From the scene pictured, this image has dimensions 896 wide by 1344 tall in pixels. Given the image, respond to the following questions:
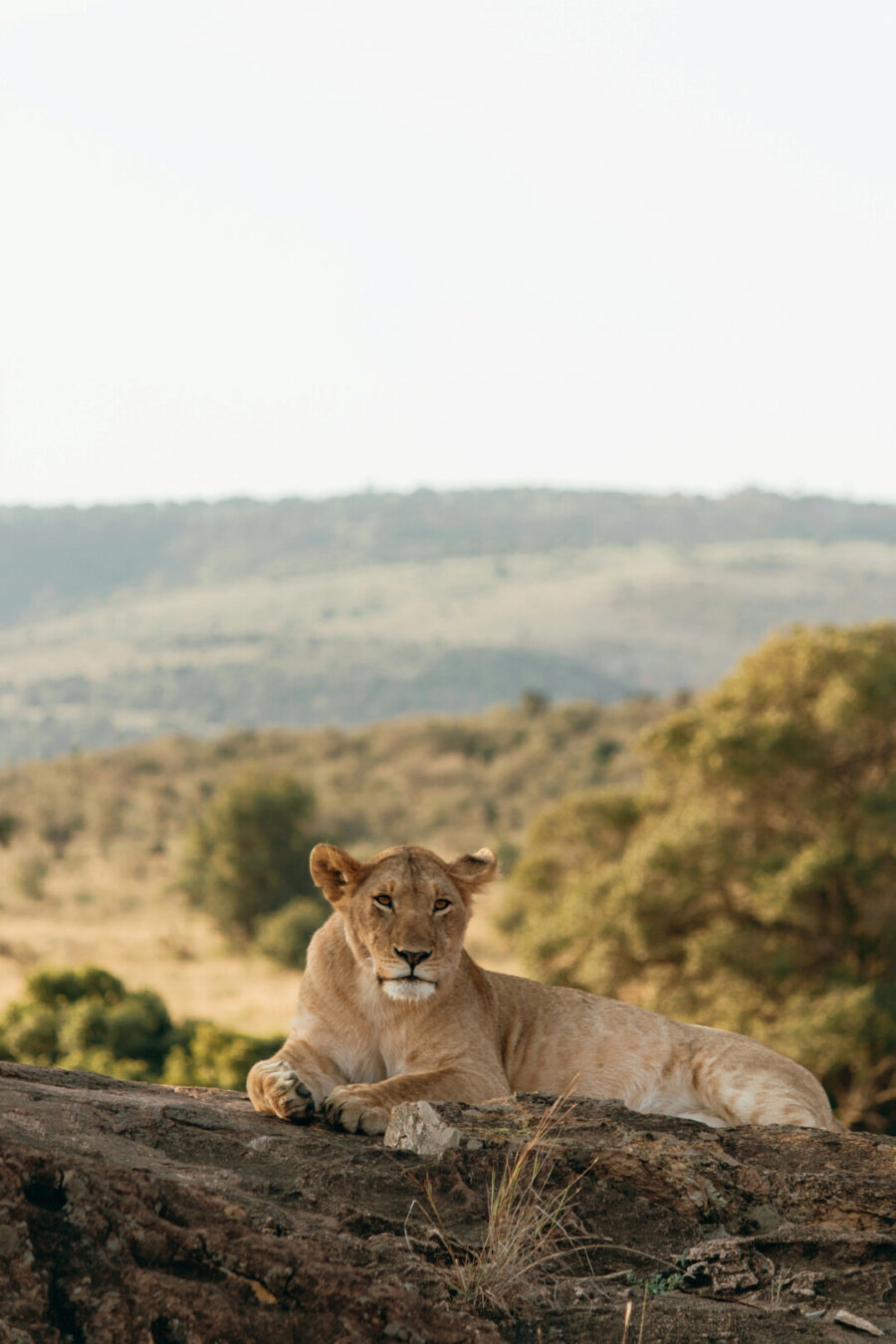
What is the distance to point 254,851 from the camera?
5609 centimetres

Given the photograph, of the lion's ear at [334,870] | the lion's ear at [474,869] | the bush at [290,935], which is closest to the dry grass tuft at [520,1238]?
the lion's ear at [334,870]

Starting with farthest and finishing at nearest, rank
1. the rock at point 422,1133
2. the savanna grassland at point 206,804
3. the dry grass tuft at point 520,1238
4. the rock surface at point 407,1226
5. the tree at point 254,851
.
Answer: the tree at point 254,851, the savanna grassland at point 206,804, the rock at point 422,1133, the dry grass tuft at point 520,1238, the rock surface at point 407,1226

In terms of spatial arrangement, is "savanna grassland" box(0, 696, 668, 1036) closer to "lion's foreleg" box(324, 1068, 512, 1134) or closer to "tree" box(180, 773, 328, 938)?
"tree" box(180, 773, 328, 938)

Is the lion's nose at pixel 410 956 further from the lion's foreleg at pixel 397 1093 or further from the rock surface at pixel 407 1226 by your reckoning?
the rock surface at pixel 407 1226

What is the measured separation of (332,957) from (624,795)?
25.2 meters

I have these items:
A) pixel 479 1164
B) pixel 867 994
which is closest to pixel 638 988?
pixel 867 994

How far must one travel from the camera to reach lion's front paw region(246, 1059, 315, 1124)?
6.84m

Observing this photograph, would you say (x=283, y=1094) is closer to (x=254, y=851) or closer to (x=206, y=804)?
(x=254, y=851)

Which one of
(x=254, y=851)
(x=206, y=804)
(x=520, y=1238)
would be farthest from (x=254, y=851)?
(x=520, y=1238)

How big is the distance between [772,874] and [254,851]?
1257 inches

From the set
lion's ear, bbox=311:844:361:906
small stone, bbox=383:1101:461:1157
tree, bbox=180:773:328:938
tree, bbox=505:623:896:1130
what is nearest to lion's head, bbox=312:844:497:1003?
A: lion's ear, bbox=311:844:361:906

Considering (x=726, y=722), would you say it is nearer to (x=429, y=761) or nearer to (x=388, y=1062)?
(x=388, y=1062)

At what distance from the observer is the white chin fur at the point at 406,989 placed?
Answer: 758 cm

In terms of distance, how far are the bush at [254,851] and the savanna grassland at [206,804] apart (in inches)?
50.7
